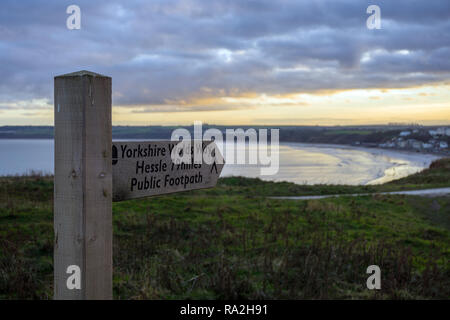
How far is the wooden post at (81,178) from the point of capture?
6.21ft

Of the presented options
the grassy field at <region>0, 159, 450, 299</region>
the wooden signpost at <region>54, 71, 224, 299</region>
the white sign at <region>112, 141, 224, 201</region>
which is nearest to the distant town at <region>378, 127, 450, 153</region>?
the grassy field at <region>0, 159, 450, 299</region>

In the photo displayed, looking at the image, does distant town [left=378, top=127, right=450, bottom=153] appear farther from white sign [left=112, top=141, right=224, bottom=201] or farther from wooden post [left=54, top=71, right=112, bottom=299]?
wooden post [left=54, top=71, right=112, bottom=299]

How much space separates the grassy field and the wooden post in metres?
→ 2.22

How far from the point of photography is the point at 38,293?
4141mm

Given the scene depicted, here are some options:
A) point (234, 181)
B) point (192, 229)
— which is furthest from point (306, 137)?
point (192, 229)

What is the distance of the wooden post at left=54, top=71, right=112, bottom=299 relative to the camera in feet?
6.21

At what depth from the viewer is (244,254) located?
19.9 feet

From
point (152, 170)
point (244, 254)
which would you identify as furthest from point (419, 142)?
point (152, 170)

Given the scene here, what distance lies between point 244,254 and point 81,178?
4559 millimetres

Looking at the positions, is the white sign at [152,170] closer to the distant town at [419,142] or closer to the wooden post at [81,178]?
the wooden post at [81,178]

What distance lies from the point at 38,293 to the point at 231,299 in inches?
87.6

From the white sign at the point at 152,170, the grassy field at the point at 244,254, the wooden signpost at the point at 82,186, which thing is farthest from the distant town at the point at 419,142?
the wooden signpost at the point at 82,186

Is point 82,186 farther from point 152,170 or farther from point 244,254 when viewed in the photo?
point 244,254

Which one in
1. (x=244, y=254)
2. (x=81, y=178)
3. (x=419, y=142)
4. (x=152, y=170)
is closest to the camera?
(x=81, y=178)
